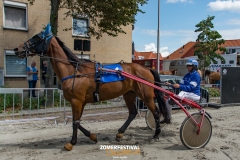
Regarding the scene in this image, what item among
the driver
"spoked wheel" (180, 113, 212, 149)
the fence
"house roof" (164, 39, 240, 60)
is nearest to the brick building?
the fence

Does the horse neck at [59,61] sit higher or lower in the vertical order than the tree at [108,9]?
lower

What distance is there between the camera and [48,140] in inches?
228

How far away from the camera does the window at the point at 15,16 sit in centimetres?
1483

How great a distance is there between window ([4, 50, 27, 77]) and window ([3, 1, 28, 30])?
65.7 inches

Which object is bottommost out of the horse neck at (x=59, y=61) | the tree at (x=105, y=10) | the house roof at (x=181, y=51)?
the horse neck at (x=59, y=61)

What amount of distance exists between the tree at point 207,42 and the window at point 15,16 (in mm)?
16779

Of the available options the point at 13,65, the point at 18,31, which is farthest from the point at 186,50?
the point at 13,65

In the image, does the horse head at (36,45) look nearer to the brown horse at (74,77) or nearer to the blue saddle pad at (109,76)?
the brown horse at (74,77)

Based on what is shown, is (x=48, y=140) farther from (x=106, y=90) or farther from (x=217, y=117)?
(x=217, y=117)

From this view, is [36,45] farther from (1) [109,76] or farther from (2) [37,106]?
(2) [37,106]

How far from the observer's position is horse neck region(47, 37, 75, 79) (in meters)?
5.25

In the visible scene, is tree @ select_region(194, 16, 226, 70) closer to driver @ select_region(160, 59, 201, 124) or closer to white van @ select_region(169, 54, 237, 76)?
white van @ select_region(169, 54, 237, 76)

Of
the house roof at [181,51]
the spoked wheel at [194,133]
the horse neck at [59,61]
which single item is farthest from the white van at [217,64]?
the house roof at [181,51]

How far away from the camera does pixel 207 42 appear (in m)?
25.0
